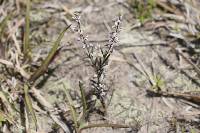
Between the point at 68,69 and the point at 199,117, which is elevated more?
the point at 68,69

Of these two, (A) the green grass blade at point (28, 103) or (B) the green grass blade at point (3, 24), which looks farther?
(B) the green grass blade at point (3, 24)

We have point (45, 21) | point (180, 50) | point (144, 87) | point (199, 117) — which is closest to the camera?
point (199, 117)

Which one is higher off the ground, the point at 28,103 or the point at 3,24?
the point at 3,24

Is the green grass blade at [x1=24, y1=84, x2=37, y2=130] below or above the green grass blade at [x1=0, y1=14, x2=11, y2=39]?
above

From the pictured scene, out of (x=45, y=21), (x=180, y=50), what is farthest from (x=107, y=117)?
(x=45, y=21)

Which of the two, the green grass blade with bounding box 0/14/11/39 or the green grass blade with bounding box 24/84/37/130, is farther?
the green grass blade with bounding box 0/14/11/39

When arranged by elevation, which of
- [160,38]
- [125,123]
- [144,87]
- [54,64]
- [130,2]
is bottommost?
[125,123]

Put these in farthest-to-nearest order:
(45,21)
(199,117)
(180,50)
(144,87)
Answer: (45,21) → (180,50) → (144,87) → (199,117)

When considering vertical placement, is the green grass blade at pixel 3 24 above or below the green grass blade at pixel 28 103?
above

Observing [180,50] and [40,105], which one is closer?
[40,105]

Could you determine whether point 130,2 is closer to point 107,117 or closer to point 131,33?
point 131,33

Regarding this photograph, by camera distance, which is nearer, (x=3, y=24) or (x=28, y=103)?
(x=28, y=103)
